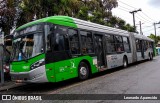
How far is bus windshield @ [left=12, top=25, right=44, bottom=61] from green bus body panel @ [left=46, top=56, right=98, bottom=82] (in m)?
0.80

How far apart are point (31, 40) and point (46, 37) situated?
0.68 meters

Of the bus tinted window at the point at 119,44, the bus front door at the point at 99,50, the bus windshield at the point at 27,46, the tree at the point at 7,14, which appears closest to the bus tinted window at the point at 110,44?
the bus tinted window at the point at 119,44

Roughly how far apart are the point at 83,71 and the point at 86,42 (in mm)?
1626

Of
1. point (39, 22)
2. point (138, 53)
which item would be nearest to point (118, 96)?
point (39, 22)

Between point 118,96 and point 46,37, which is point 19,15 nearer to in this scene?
point 46,37

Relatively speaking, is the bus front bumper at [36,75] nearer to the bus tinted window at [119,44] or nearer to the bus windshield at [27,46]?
the bus windshield at [27,46]

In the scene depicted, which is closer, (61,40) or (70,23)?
(61,40)

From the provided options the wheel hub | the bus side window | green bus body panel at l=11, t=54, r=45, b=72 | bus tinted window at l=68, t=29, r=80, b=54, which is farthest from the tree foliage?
green bus body panel at l=11, t=54, r=45, b=72

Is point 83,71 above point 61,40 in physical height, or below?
below

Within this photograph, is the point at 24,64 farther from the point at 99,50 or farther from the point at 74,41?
the point at 99,50

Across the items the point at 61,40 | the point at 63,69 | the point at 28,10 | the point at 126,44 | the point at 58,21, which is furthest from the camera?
the point at 126,44

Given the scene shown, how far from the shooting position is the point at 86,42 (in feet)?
40.2

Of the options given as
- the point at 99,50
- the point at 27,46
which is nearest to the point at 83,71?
the point at 99,50

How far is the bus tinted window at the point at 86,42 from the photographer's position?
11.9m
